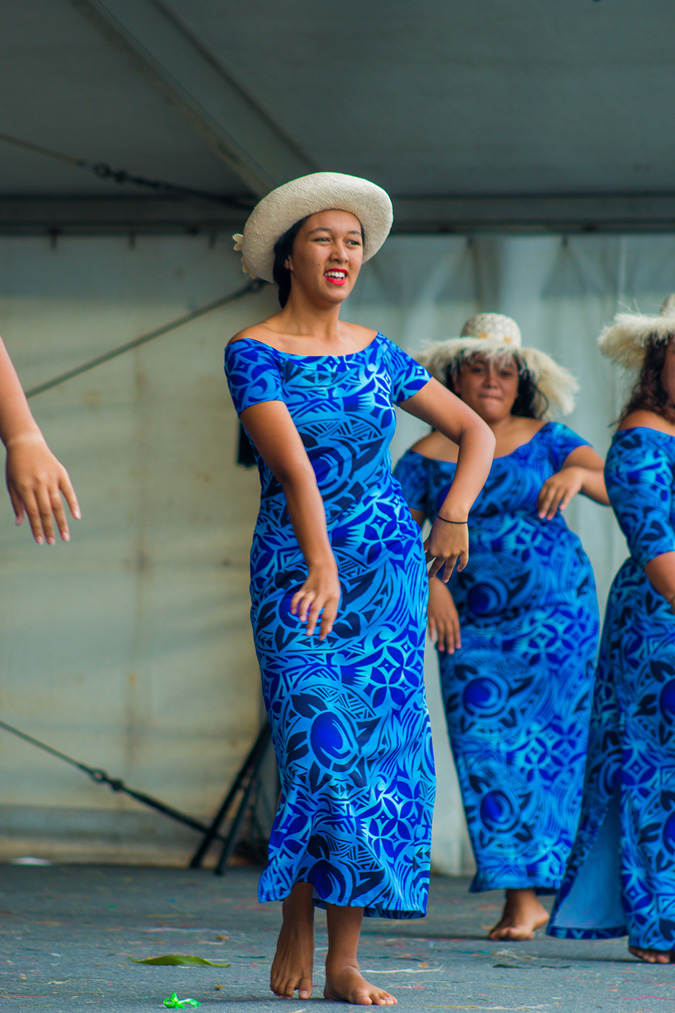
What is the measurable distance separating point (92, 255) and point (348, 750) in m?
4.11

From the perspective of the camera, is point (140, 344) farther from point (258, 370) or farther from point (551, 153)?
point (258, 370)

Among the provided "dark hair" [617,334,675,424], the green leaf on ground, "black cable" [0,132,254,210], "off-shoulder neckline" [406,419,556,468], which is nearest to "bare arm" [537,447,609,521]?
"off-shoulder neckline" [406,419,556,468]

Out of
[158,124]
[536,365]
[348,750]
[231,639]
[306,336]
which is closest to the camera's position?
[348,750]

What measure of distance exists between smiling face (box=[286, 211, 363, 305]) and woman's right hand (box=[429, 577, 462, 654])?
4.34 feet

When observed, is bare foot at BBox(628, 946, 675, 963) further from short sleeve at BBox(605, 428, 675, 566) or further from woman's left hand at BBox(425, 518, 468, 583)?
woman's left hand at BBox(425, 518, 468, 583)

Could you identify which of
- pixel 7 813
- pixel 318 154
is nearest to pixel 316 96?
pixel 318 154

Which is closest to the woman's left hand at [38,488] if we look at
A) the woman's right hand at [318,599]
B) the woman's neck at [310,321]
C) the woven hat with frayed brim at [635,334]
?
the woman's right hand at [318,599]

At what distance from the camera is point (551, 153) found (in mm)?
5105

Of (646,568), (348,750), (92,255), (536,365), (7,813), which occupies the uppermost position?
(92,255)

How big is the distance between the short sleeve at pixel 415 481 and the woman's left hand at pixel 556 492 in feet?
1.19

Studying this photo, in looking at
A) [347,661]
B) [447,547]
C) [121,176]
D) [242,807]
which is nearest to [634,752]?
[447,547]

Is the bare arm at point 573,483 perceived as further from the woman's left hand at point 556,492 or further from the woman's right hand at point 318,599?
the woman's right hand at point 318,599

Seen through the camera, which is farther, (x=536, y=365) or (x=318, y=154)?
(x=318, y=154)

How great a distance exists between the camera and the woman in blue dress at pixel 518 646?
3746 millimetres
